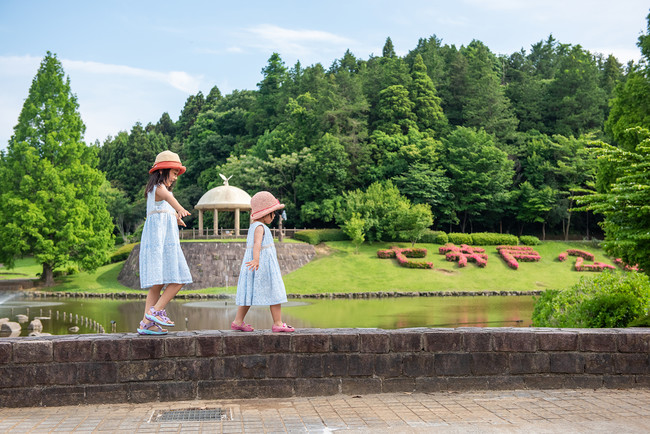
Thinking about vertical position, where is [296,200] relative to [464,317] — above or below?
above

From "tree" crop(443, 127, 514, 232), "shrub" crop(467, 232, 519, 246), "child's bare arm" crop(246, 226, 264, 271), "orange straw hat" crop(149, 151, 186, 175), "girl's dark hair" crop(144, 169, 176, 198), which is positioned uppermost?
"tree" crop(443, 127, 514, 232)

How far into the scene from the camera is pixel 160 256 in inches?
262

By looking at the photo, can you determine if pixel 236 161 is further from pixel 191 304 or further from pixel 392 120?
pixel 191 304

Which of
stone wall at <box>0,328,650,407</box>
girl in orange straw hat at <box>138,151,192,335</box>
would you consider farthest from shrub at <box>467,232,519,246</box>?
girl in orange straw hat at <box>138,151,192,335</box>

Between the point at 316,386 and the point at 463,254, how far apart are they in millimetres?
38221

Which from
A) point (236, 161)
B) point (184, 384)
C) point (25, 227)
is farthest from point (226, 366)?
point (236, 161)

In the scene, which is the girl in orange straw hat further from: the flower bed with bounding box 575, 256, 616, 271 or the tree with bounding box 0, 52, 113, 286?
the flower bed with bounding box 575, 256, 616, 271

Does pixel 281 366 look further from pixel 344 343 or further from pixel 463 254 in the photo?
pixel 463 254

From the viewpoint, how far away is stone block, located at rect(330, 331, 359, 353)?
6754 mm

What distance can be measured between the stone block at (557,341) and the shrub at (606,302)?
3966mm

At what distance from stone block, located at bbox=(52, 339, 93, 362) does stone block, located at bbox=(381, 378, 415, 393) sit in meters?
3.22

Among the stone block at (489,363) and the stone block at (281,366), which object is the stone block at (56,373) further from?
the stone block at (489,363)

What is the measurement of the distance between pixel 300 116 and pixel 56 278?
27.8 m

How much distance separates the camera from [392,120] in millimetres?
57625
